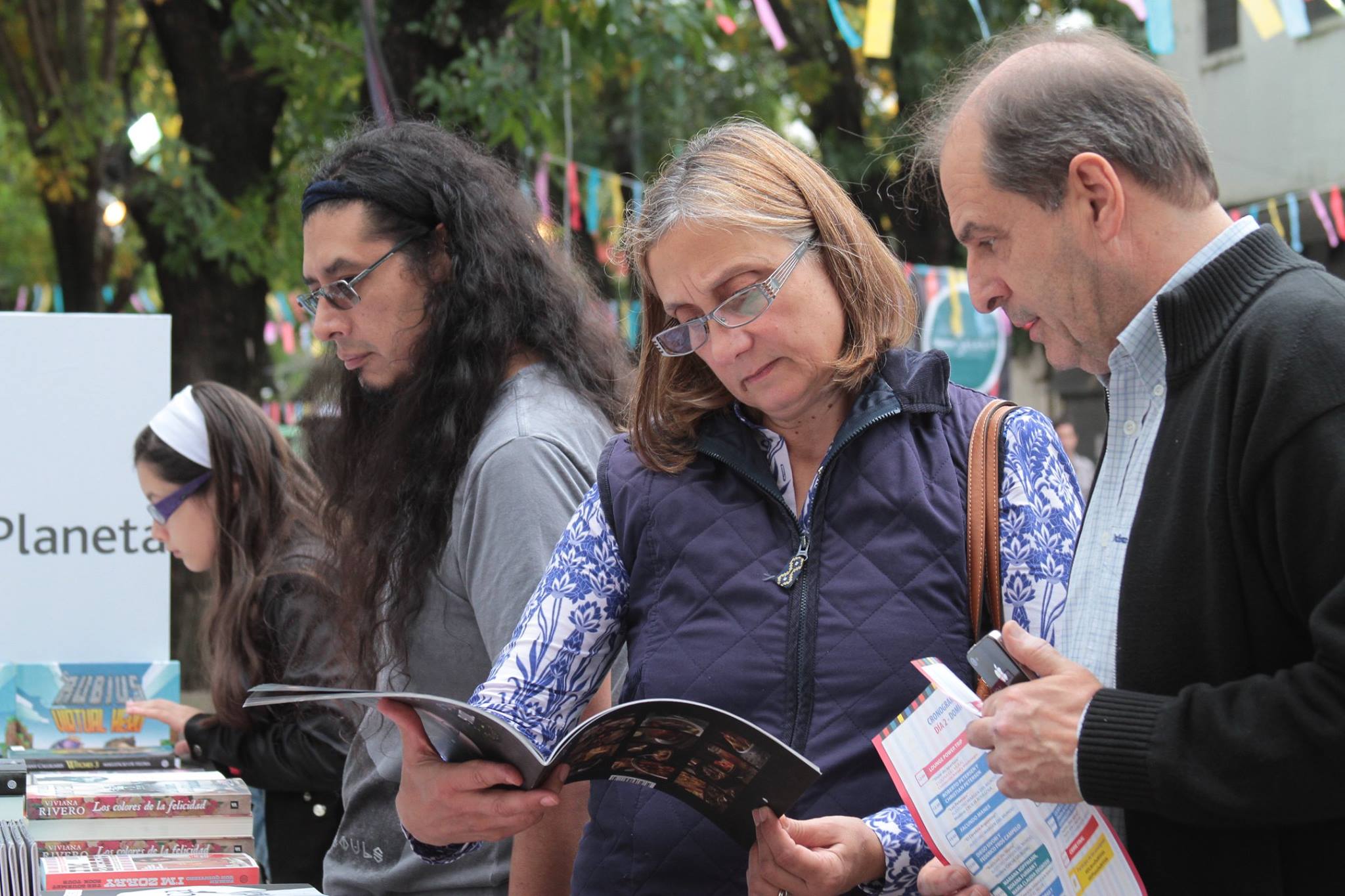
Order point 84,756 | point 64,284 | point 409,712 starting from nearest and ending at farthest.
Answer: point 409,712, point 84,756, point 64,284

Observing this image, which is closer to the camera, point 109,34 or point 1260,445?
point 1260,445

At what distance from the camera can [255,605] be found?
11.1 ft

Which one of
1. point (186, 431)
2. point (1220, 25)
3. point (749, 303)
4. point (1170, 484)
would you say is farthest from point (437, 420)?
point (1220, 25)

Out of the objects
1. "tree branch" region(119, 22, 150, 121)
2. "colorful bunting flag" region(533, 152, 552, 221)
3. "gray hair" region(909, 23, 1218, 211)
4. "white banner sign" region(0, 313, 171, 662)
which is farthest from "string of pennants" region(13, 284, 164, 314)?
"gray hair" region(909, 23, 1218, 211)

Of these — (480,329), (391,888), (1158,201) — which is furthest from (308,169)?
(1158,201)

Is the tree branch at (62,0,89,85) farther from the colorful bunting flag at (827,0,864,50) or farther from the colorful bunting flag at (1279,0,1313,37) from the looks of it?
the colorful bunting flag at (1279,0,1313,37)

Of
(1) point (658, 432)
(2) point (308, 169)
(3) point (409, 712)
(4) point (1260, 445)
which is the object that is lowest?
(3) point (409, 712)

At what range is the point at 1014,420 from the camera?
189cm

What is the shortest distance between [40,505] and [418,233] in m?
1.87

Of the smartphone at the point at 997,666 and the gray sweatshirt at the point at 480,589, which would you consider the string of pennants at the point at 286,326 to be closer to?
the gray sweatshirt at the point at 480,589

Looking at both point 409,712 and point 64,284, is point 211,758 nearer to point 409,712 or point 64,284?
point 409,712

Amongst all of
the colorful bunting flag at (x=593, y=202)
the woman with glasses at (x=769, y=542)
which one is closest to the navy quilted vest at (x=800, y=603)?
the woman with glasses at (x=769, y=542)

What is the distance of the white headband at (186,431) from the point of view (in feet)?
11.9

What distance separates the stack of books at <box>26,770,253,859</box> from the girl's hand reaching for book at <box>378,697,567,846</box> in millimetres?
605
